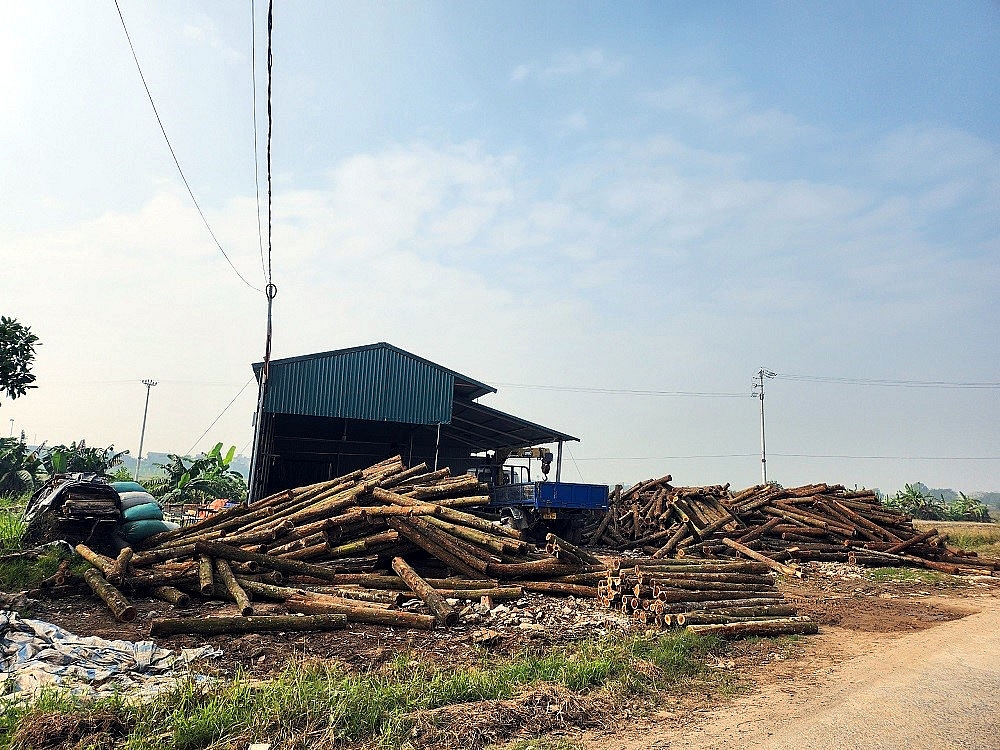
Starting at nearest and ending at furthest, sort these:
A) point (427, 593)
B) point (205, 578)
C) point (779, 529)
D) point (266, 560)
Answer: point (427, 593), point (205, 578), point (266, 560), point (779, 529)

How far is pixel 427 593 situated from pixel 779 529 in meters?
14.9

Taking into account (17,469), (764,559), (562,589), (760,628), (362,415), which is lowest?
→ (760,628)

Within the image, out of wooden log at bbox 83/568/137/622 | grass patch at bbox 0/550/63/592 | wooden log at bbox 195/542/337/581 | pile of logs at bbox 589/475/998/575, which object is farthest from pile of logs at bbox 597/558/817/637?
grass patch at bbox 0/550/63/592

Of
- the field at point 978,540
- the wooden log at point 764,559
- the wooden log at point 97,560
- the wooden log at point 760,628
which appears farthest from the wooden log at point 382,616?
the field at point 978,540

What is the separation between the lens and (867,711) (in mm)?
6309

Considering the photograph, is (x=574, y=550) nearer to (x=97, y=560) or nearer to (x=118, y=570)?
(x=118, y=570)

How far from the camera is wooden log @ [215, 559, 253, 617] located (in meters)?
9.30

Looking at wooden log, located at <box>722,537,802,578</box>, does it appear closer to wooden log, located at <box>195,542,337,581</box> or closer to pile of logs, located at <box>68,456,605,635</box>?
pile of logs, located at <box>68,456,605,635</box>

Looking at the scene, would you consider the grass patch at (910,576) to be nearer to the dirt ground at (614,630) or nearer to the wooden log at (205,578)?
the dirt ground at (614,630)

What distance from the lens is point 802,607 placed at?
12594 millimetres

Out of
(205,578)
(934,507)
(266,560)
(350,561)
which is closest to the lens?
(205,578)

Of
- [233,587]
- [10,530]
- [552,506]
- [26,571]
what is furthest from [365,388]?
[233,587]

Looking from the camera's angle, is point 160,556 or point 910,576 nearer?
point 160,556

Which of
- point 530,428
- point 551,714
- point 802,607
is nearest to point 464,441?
point 530,428
